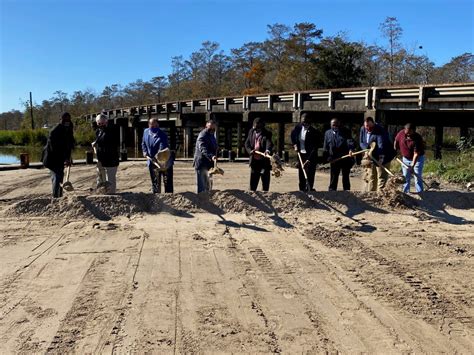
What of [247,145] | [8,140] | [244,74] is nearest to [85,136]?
[8,140]

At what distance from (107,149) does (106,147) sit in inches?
1.4

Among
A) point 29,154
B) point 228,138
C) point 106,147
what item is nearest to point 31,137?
point 29,154

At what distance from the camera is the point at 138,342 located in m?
3.20

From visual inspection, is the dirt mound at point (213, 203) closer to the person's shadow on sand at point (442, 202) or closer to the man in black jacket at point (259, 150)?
the person's shadow on sand at point (442, 202)

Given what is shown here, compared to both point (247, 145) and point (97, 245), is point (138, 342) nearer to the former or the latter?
point (97, 245)

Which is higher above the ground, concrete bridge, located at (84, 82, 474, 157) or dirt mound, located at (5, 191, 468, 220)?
concrete bridge, located at (84, 82, 474, 157)

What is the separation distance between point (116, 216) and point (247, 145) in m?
2.64

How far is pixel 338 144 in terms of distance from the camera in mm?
8094

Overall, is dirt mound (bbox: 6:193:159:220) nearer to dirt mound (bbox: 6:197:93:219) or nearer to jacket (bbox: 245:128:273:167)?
dirt mound (bbox: 6:197:93:219)

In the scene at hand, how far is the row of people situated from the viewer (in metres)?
7.44

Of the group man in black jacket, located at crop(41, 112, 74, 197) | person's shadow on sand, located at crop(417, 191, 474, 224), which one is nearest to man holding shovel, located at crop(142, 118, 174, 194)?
man in black jacket, located at crop(41, 112, 74, 197)

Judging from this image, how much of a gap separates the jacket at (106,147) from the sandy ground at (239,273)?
870 millimetres

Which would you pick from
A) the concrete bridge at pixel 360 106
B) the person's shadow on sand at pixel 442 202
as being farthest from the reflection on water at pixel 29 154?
the person's shadow on sand at pixel 442 202

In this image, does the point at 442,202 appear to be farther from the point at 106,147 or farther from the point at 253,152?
the point at 106,147
